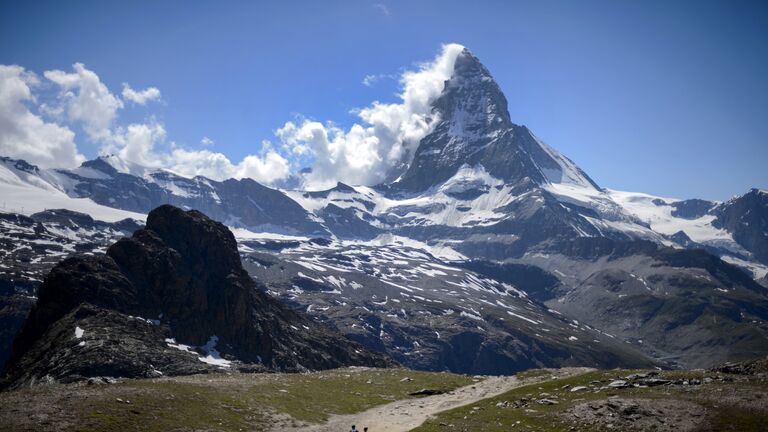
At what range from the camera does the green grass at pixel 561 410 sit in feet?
174

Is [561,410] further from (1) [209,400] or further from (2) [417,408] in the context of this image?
(1) [209,400]

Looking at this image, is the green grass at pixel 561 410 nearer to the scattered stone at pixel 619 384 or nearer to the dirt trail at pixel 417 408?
the scattered stone at pixel 619 384

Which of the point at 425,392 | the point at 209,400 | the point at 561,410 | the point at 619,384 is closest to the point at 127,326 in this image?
the point at 425,392

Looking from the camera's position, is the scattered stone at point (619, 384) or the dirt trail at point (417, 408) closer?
the dirt trail at point (417, 408)

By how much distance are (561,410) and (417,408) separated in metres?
17.3

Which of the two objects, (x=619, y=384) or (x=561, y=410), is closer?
(x=561, y=410)

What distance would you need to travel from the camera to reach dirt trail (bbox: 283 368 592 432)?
63062 mm

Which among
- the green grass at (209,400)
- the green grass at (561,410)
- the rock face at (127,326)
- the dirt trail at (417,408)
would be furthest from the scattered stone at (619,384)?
the rock face at (127,326)

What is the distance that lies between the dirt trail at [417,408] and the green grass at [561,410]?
3086 mm

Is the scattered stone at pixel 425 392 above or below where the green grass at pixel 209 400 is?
below

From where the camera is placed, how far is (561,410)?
60031 millimetres

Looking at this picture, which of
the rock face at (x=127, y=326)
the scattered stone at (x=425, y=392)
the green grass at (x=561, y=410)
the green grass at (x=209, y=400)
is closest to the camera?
the green grass at (x=209, y=400)

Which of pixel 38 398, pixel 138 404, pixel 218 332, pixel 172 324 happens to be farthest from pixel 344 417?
pixel 218 332

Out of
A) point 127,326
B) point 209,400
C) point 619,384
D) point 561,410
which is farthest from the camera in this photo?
point 127,326
